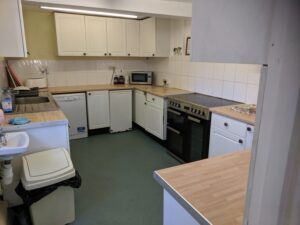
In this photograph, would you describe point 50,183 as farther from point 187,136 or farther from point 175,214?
point 187,136

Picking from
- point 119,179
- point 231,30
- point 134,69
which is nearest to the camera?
Answer: point 231,30

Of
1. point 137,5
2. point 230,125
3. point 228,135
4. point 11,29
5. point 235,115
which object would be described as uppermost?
point 137,5

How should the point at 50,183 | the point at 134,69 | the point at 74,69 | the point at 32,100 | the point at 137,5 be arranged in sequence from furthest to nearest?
the point at 134,69 → the point at 74,69 → the point at 32,100 → the point at 137,5 → the point at 50,183

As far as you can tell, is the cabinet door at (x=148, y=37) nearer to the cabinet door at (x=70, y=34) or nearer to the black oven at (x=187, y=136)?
the cabinet door at (x=70, y=34)

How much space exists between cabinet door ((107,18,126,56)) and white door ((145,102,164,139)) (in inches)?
50.7

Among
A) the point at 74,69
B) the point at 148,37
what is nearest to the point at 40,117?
the point at 74,69

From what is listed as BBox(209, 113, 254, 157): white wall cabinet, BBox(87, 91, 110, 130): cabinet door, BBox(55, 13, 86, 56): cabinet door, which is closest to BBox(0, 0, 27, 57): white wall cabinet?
BBox(55, 13, 86, 56): cabinet door

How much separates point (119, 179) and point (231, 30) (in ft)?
8.55

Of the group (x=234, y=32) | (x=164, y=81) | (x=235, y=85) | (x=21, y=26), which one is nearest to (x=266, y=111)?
(x=234, y=32)

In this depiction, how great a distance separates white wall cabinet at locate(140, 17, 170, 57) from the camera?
13.5 ft

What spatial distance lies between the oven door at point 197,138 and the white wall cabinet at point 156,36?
177 centimetres

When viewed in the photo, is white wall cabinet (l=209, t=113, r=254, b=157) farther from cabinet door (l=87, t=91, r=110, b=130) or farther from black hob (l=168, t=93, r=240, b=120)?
cabinet door (l=87, t=91, r=110, b=130)

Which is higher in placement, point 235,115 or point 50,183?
point 235,115

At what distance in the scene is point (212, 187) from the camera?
1.04 metres
